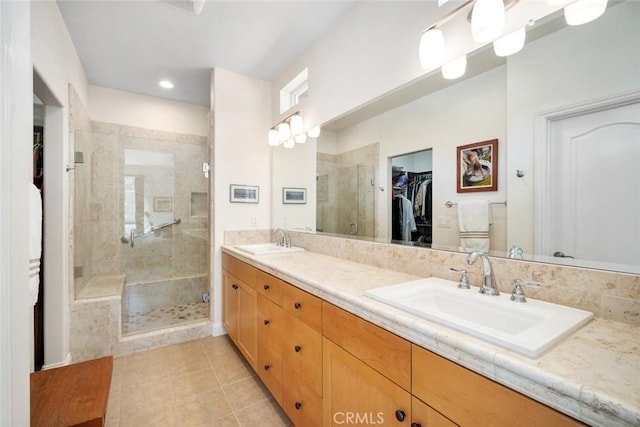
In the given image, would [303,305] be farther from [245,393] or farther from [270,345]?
[245,393]

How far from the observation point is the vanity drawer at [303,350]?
1245 mm

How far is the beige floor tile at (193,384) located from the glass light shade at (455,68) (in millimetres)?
2420

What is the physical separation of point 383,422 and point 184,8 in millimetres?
2668

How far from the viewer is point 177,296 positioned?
3.11 m

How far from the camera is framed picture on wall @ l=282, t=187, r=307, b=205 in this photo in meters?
2.72

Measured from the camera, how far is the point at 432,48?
1323 millimetres

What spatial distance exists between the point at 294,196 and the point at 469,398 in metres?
2.34

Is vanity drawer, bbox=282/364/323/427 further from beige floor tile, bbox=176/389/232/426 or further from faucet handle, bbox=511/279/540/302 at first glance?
faucet handle, bbox=511/279/540/302

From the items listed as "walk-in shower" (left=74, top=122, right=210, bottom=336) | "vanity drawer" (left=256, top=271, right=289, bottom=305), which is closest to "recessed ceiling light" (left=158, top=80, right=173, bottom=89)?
"walk-in shower" (left=74, top=122, right=210, bottom=336)

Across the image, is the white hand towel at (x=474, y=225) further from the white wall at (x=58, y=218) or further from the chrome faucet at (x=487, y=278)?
the white wall at (x=58, y=218)

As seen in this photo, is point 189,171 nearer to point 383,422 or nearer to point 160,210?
point 160,210

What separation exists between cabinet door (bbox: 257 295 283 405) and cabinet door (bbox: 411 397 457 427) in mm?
899

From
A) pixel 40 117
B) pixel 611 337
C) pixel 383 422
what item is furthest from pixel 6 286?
pixel 40 117
